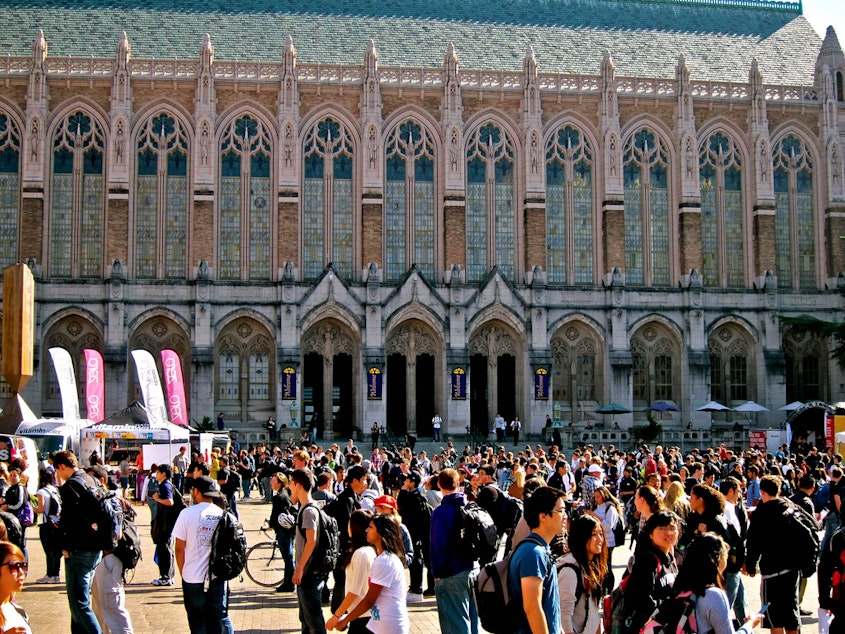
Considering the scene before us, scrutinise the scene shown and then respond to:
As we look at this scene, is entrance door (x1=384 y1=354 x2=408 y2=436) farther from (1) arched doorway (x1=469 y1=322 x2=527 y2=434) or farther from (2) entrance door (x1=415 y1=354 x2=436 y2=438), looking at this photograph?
(1) arched doorway (x1=469 y1=322 x2=527 y2=434)

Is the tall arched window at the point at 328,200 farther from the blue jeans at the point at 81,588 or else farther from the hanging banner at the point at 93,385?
the blue jeans at the point at 81,588

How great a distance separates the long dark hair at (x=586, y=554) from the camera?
25.9 feet

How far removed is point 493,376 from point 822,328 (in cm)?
1339

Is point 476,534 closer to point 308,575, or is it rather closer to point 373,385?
point 308,575

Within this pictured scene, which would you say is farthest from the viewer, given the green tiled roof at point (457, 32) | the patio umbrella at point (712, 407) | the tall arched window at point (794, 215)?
the tall arched window at point (794, 215)

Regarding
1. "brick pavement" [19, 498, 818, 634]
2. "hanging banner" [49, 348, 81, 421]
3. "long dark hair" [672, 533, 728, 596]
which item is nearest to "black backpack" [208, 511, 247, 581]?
"brick pavement" [19, 498, 818, 634]

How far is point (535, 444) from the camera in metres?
43.2

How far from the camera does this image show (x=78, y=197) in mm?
43906

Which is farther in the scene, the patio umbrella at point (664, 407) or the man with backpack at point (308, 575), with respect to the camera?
the patio umbrella at point (664, 407)

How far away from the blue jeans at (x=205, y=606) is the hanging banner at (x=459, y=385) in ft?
110

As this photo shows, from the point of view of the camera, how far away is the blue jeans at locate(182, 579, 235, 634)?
9.95 metres

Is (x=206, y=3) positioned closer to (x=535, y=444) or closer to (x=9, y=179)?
(x=9, y=179)

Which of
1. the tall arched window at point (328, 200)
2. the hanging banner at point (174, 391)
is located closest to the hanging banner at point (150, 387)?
the hanging banner at point (174, 391)

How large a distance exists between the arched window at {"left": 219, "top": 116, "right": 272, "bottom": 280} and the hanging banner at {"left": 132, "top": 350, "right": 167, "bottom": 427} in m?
14.8
